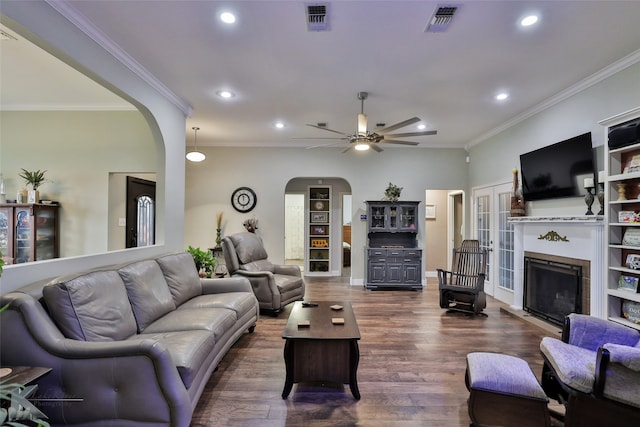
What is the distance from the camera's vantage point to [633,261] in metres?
2.92

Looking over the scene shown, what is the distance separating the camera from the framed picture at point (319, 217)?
25.4 ft

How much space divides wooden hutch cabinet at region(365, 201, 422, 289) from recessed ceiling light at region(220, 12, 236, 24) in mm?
4297

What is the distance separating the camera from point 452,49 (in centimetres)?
288

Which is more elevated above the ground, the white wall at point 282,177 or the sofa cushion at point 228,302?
the white wall at point 282,177

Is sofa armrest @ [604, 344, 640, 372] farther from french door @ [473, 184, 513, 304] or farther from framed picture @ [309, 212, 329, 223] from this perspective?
framed picture @ [309, 212, 329, 223]

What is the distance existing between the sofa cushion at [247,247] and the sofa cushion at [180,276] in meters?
1.09

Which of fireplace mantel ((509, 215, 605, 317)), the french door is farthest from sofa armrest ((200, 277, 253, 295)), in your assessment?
the french door

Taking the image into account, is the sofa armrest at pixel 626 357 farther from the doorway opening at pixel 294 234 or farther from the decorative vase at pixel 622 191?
the doorway opening at pixel 294 234

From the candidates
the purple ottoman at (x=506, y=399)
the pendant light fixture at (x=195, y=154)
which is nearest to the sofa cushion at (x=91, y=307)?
the purple ottoman at (x=506, y=399)

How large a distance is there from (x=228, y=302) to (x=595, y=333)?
10.1 ft

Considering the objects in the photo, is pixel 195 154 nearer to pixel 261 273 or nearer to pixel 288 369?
pixel 261 273

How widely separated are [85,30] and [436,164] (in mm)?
5924

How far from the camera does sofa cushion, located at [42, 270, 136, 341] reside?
6.34ft

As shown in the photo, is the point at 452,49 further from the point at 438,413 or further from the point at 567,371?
the point at 438,413
